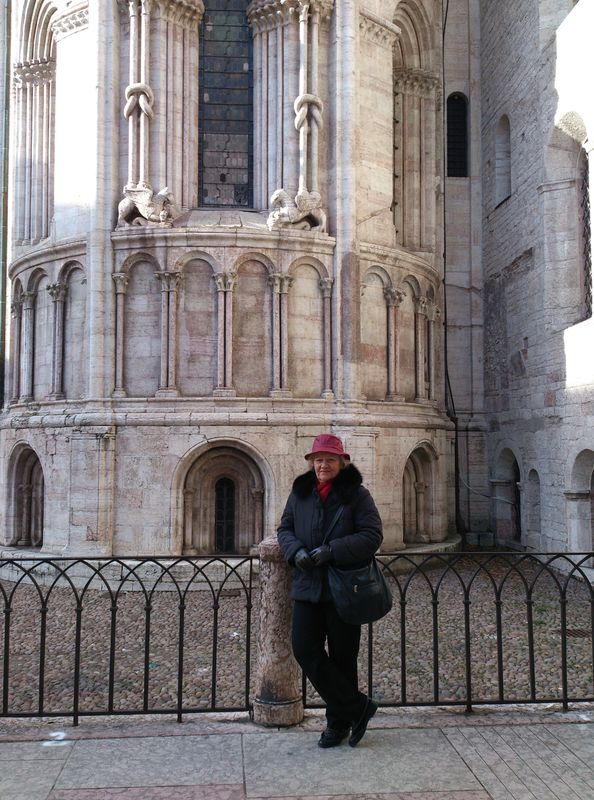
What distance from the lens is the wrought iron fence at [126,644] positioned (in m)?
5.57

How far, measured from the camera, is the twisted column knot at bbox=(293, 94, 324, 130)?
1405 centimetres

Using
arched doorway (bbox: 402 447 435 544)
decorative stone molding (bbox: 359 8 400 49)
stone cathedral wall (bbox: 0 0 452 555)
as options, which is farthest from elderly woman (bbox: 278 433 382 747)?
decorative stone molding (bbox: 359 8 400 49)

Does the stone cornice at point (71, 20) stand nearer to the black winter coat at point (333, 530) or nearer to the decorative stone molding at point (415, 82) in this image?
the decorative stone molding at point (415, 82)

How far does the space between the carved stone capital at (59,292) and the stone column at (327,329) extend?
498 centimetres

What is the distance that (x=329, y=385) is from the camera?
46.5ft

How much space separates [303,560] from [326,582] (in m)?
0.24

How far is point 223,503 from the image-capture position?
46.6ft

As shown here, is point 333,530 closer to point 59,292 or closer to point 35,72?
point 59,292

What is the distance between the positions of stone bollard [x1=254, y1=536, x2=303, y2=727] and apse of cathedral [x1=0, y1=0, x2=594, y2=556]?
832 cm

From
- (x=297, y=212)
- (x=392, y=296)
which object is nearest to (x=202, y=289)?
(x=297, y=212)

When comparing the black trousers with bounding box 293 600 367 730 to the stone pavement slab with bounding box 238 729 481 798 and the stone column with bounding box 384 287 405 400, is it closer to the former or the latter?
the stone pavement slab with bounding box 238 729 481 798

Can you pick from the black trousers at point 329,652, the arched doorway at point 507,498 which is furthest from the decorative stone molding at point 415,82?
the black trousers at point 329,652

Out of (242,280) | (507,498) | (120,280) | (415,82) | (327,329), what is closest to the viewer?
(120,280)

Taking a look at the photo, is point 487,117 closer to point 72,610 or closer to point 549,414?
point 549,414
